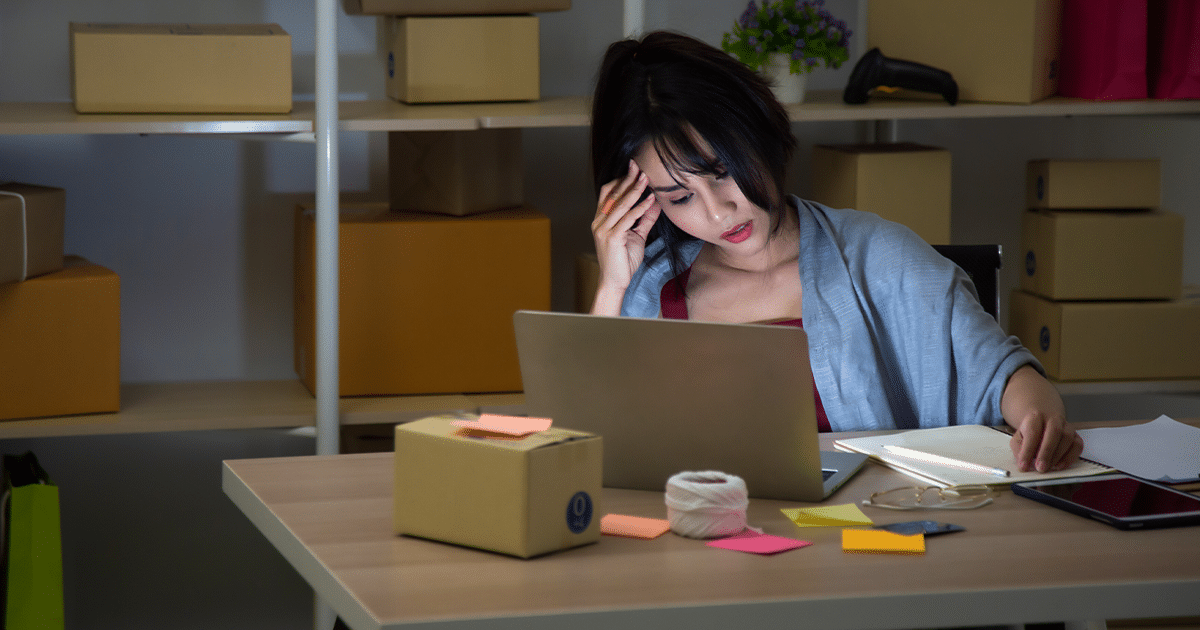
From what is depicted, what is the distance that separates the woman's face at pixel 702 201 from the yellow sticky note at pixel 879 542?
0.73 metres

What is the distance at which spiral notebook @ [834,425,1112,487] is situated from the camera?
1.20 meters

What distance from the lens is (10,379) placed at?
216cm

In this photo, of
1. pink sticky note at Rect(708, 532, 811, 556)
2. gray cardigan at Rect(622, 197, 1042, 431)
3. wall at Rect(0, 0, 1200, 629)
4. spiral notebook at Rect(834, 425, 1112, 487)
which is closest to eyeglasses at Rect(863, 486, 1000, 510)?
spiral notebook at Rect(834, 425, 1112, 487)

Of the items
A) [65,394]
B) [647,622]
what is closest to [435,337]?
[65,394]

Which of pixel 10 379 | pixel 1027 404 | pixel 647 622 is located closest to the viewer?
pixel 647 622

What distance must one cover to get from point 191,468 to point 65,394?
540 mm

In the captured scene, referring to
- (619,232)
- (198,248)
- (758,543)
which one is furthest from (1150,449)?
(198,248)

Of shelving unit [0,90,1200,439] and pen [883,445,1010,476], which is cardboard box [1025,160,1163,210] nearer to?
shelving unit [0,90,1200,439]

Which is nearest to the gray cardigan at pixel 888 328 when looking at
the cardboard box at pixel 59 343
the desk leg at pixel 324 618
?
the desk leg at pixel 324 618

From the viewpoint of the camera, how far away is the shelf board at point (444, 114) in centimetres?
207

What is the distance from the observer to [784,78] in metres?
2.41

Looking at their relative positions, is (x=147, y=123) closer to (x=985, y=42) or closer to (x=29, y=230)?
(x=29, y=230)

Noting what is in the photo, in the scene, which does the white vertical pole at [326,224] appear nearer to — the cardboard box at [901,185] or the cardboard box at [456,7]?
the cardboard box at [456,7]

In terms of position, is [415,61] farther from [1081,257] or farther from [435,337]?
[1081,257]
